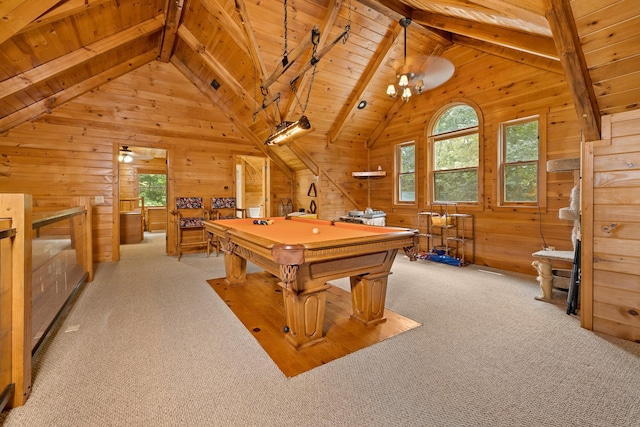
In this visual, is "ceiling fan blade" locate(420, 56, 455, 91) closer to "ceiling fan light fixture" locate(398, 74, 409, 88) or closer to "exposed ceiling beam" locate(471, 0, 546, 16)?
"ceiling fan light fixture" locate(398, 74, 409, 88)

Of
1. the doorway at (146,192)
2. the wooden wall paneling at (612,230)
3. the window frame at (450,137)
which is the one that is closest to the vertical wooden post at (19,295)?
the wooden wall paneling at (612,230)

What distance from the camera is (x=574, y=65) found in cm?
216

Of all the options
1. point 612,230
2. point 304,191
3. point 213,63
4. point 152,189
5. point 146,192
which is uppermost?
point 213,63

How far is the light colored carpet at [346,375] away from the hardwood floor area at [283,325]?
87 millimetres

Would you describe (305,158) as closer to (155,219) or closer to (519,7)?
(519,7)

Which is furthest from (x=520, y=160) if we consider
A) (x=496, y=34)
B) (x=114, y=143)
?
(x=114, y=143)

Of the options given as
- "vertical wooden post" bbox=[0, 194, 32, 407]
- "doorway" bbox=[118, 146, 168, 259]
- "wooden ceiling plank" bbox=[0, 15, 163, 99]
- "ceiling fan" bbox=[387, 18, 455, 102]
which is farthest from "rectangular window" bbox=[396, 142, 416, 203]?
"doorway" bbox=[118, 146, 168, 259]

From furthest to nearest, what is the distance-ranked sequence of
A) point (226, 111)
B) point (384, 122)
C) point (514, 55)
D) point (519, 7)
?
point (384, 122) < point (226, 111) < point (514, 55) < point (519, 7)

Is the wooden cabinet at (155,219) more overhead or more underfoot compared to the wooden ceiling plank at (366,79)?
more underfoot

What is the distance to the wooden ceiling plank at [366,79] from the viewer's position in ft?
14.7

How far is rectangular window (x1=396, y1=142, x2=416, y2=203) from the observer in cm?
593

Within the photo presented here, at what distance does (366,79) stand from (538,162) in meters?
2.99

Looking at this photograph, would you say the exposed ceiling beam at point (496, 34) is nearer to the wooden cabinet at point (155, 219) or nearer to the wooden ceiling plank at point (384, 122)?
the wooden ceiling plank at point (384, 122)

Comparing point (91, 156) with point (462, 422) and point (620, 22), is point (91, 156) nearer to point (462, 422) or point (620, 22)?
point (462, 422)
